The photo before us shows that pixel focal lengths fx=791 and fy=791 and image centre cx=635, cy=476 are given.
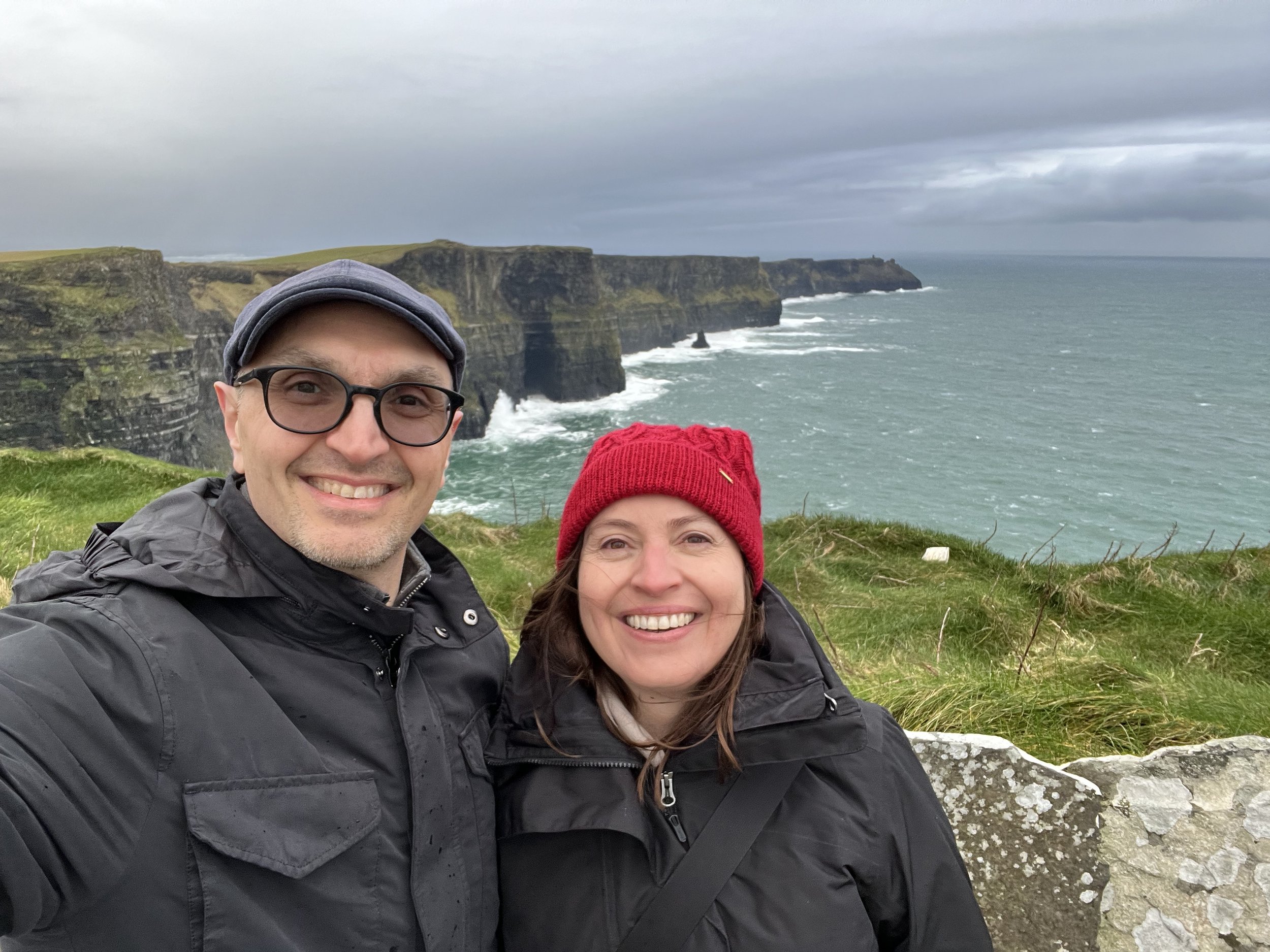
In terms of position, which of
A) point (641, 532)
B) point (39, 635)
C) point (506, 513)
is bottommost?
point (506, 513)

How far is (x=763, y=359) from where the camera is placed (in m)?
99.2

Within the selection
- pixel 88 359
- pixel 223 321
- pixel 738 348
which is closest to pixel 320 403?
pixel 88 359

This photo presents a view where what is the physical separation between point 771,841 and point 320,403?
1855mm

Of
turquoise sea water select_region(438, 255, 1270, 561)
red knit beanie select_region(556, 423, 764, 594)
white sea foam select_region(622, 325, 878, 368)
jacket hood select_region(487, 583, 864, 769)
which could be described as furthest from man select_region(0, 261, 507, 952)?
white sea foam select_region(622, 325, 878, 368)

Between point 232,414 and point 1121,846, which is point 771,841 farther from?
point 232,414

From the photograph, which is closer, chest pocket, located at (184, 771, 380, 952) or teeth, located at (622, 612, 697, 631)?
chest pocket, located at (184, 771, 380, 952)

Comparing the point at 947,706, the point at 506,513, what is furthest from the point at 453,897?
the point at 506,513

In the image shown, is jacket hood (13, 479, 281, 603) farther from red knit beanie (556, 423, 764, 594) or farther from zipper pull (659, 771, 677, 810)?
zipper pull (659, 771, 677, 810)

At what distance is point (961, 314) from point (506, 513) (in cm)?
12510

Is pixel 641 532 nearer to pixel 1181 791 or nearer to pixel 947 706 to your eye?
pixel 1181 791

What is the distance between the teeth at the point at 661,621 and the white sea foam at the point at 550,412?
6546 cm

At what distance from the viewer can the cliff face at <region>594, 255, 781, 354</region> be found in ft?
385

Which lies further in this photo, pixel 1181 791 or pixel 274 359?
pixel 1181 791

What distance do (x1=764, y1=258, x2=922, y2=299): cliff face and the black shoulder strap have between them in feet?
584
